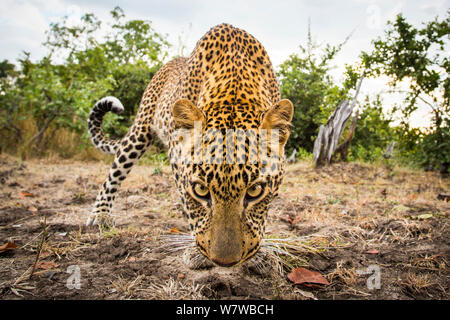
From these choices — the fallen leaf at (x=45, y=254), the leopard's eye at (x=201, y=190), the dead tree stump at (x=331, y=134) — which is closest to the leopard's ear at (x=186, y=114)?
the leopard's eye at (x=201, y=190)

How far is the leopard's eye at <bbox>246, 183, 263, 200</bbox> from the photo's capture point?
7.33 feet

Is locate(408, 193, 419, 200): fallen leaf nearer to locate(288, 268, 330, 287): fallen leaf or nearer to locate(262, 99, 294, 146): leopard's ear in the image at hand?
locate(288, 268, 330, 287): fallen leaf

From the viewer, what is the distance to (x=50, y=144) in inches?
386

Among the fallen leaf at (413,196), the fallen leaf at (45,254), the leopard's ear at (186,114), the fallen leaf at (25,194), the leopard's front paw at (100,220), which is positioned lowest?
the fallen leaf at (45,254)

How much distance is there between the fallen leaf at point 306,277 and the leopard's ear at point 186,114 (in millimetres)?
1433

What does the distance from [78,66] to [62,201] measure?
796 cm

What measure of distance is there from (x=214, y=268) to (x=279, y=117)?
139 centimetres

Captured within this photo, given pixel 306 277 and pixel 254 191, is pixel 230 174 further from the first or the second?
pixel 306 277

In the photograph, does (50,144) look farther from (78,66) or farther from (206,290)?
(206,290)

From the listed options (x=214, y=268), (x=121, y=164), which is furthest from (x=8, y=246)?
(x=214, y=268)

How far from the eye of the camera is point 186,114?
8.09ft

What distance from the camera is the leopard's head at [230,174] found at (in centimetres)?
209

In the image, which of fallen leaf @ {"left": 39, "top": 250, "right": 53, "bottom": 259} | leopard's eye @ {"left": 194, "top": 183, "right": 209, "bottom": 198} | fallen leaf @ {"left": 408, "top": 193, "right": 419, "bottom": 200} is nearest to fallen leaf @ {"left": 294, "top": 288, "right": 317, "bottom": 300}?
leopard's eye @ {"left": 194, "top": 183, "right": 209, "bottom": 198}

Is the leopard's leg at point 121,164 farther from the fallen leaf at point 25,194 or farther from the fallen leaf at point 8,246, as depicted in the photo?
the fallen leaf at point 25,194
